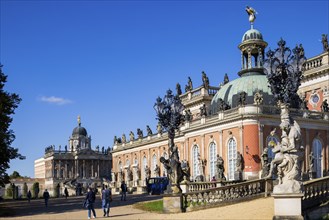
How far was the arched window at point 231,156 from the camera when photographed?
4153 centimetres

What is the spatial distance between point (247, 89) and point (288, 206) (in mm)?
31303

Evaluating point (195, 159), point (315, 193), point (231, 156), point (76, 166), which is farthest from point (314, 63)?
point (76, 166)

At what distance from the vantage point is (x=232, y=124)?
41469 mm

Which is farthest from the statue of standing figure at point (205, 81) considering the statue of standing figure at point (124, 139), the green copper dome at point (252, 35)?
the statue of standing figure at point (124, 139)

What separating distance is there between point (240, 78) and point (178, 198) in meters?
27.5

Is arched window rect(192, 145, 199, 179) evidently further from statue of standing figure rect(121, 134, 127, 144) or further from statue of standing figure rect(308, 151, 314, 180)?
statue of standing figure rect(121, 134, 127, 144)

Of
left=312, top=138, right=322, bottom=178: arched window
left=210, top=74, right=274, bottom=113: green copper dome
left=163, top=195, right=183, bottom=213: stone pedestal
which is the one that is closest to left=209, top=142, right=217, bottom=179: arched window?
left=210, top=74, right=274, bottom=113: green copper dome

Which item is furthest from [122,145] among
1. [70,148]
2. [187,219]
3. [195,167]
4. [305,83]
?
[70,148]

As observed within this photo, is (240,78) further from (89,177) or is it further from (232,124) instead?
(89,177)

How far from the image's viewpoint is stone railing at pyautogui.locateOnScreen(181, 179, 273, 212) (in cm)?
2363

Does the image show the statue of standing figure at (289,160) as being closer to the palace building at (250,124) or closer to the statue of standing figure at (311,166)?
the palace building at (250,124)

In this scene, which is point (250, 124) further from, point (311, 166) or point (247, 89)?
point (247, 89)

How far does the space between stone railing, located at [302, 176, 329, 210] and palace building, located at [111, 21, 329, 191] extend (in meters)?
17.3

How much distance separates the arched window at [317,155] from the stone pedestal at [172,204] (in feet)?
74.3
